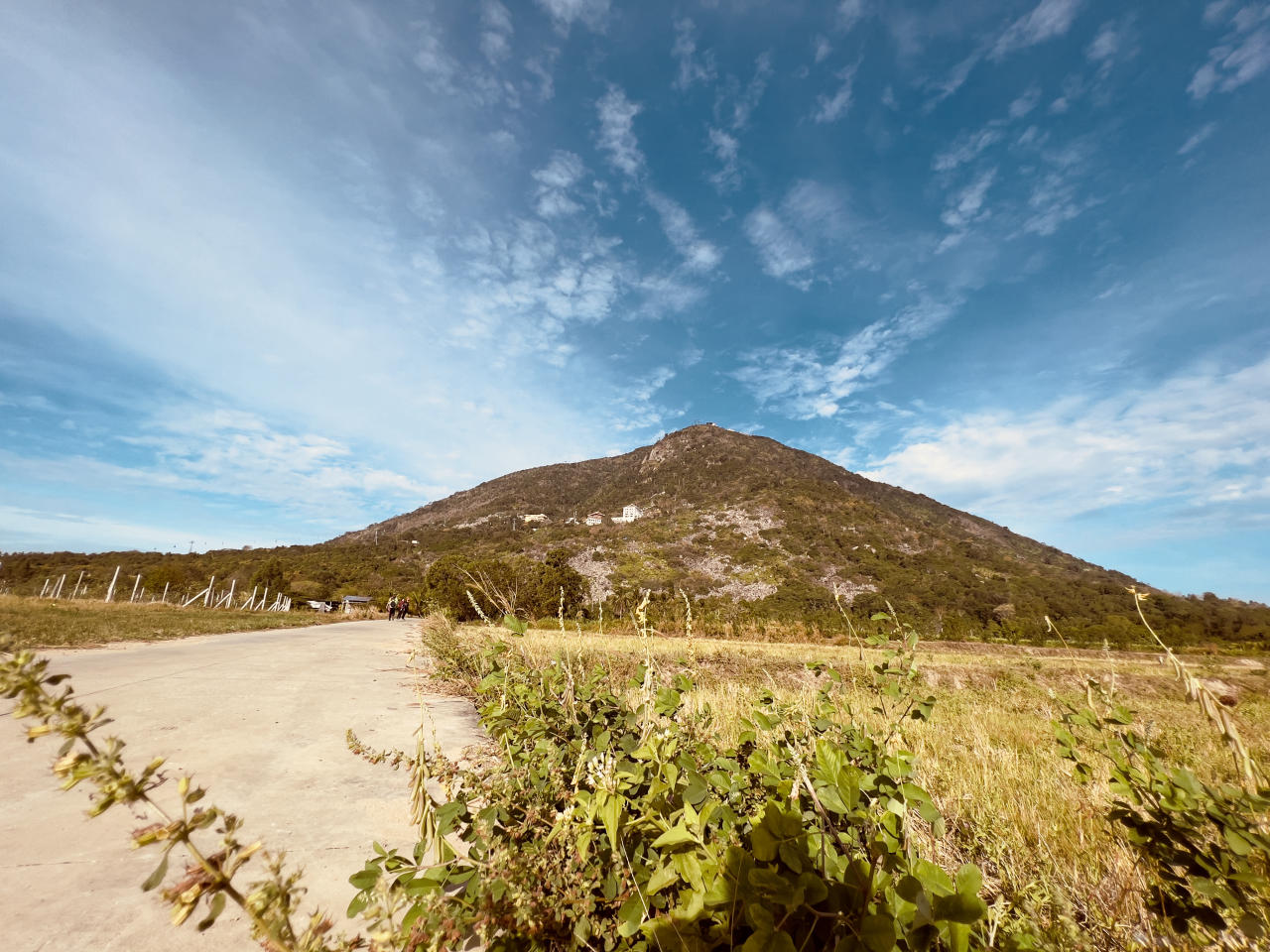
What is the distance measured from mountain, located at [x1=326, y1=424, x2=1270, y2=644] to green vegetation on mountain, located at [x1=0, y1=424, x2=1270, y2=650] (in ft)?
0.87

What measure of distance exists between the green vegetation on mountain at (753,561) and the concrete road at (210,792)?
10558 millimetres

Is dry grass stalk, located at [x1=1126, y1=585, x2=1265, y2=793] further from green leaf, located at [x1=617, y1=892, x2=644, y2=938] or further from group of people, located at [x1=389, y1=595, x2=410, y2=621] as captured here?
group of people, located at [x1=389, y1=595, x2=410, y2=621]

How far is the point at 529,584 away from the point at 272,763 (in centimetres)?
2280

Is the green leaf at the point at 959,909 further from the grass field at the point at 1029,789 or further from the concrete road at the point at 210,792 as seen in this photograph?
the concrete road at the point at 210,792

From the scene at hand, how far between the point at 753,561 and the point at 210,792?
5267 centimetres

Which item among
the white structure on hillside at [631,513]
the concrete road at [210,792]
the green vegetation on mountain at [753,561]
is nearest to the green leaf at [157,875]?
the concrete road at [210,792]

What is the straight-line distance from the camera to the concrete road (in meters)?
1.71

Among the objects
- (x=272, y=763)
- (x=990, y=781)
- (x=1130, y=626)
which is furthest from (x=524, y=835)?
(x=1130, y=626)

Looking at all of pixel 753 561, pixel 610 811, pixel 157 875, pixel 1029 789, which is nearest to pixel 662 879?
pixel 610 811

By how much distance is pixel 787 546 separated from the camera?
55.8 meters

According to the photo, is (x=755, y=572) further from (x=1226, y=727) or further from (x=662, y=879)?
(x=662, y=879)

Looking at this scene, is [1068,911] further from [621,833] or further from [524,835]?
[524,835]

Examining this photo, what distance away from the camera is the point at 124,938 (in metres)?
1.61

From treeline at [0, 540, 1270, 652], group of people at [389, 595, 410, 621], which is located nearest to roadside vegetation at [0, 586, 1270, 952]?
treeline at [0, 540, 1270, 652]
